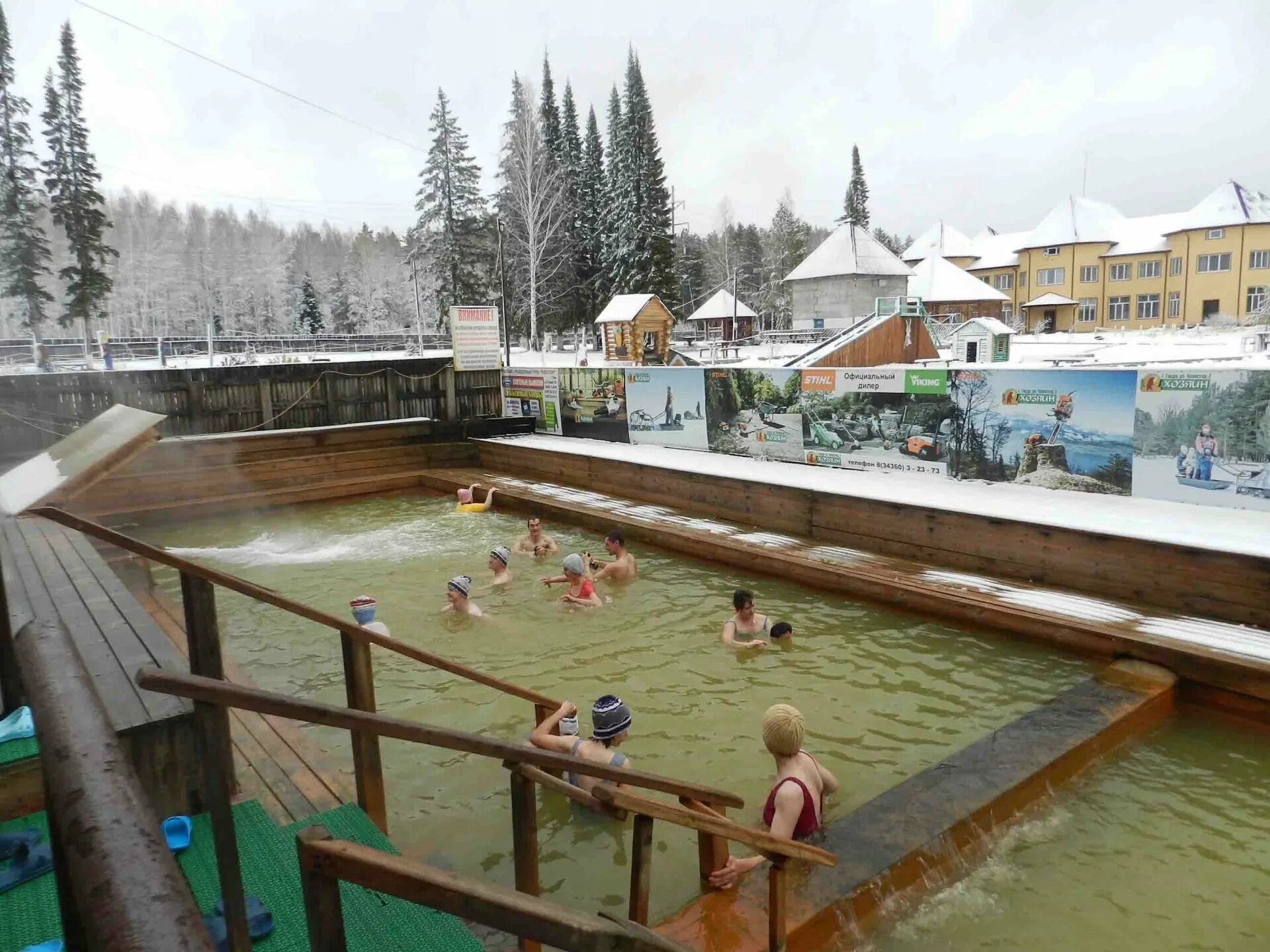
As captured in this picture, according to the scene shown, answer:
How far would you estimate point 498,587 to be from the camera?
8984 mm

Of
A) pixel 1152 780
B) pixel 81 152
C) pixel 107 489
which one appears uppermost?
pixel 81 152

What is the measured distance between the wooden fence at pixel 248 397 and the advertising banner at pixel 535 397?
31 centimetres

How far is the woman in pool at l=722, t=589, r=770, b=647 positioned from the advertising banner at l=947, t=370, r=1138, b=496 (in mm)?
3776

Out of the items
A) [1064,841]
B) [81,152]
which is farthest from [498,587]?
[81,152]

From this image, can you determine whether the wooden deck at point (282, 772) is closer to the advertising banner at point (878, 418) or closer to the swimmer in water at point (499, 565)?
the swimmer in water at point (499, 565)

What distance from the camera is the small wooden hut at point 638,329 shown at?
3197 cm

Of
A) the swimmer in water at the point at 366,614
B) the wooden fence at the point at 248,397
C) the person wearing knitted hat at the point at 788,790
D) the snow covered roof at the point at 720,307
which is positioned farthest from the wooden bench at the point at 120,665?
the snow covered roof at the point at 720,307

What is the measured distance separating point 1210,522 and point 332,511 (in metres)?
11.9

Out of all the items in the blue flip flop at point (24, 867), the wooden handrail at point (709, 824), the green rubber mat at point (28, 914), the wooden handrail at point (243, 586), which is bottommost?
the green rubber mat at point (28, 914)

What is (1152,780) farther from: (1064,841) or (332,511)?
(332,511)

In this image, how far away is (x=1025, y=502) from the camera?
27.4ft

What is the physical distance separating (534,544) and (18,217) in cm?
3527

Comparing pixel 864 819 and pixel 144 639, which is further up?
pixel 144 639

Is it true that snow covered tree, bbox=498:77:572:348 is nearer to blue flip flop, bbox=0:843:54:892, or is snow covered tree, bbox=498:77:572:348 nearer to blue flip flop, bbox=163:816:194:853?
blue flip flop, bbox=163:816:194:853
